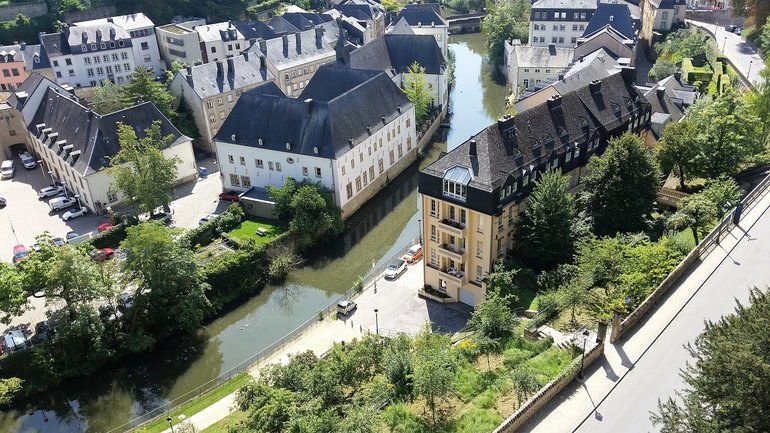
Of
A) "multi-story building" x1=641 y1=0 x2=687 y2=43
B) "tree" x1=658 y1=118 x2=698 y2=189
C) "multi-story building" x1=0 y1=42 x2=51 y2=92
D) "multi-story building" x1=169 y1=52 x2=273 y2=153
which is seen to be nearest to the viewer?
"tree" x1=658 y1=118 x2=698 y2=189

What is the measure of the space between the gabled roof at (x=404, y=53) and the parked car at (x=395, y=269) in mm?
38929

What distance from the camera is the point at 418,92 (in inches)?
2913

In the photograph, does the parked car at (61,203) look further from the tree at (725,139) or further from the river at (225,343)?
the tree at (725,139)

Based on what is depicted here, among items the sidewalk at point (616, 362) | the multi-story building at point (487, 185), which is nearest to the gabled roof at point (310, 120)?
the multi-story building at point (487, 185)

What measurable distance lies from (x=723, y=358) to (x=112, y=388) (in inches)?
1383

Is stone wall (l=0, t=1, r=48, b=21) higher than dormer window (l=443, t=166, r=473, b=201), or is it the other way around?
stone wall (l=0, t=1, r=48, b=21)

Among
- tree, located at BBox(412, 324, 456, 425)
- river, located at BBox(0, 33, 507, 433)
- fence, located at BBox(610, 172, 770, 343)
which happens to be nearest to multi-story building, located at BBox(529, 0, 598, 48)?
river, located at BBox(0, 33, 507, 433)

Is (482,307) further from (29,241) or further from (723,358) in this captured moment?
(29,241)

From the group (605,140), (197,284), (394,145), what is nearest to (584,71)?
(605,140)

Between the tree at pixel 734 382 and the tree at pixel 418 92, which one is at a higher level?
the tree at pixel 734 382

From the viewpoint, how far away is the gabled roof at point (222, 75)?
228 feet

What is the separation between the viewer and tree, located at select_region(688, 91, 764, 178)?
41625 millimetres

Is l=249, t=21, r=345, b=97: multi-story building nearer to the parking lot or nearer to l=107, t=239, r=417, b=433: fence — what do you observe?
the parking lot

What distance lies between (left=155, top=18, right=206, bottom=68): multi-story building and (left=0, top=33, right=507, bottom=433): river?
4401cm
